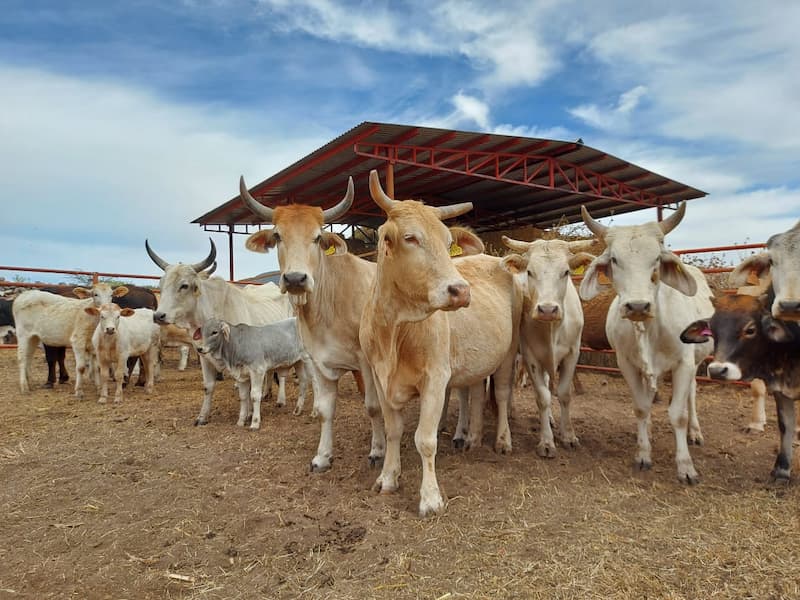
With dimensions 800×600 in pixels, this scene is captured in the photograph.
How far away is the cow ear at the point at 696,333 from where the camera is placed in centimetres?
429

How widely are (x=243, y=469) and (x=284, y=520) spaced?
4.40ft

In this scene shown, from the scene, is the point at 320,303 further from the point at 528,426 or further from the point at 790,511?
the point at 790,511

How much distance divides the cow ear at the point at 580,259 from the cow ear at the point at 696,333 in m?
1.15

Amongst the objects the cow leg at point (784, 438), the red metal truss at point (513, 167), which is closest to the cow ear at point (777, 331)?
the cow leg at point (784, 438)

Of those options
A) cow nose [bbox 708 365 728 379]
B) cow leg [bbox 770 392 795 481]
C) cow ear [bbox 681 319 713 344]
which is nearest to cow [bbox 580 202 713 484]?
cow ear [bbox 681 319 713 344]

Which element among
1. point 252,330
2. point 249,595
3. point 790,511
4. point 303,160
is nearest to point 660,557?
point 790,511

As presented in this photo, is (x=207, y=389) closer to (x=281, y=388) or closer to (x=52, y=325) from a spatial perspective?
(x=281, y=388)

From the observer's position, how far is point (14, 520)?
12.6 ft

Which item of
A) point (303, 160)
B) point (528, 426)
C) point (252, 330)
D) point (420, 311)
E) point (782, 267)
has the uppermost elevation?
point (303, 160)

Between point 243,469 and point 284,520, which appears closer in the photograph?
point 284,520

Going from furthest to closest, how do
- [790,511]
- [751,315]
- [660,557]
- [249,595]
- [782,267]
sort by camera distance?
[751,315], [782,267], [790,511], [660,557], [249,595]

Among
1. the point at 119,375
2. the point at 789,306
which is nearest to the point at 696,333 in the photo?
the point at 789,306

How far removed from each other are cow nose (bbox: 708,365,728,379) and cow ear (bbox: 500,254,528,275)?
190cm

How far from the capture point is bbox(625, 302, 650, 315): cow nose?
4133 mm
